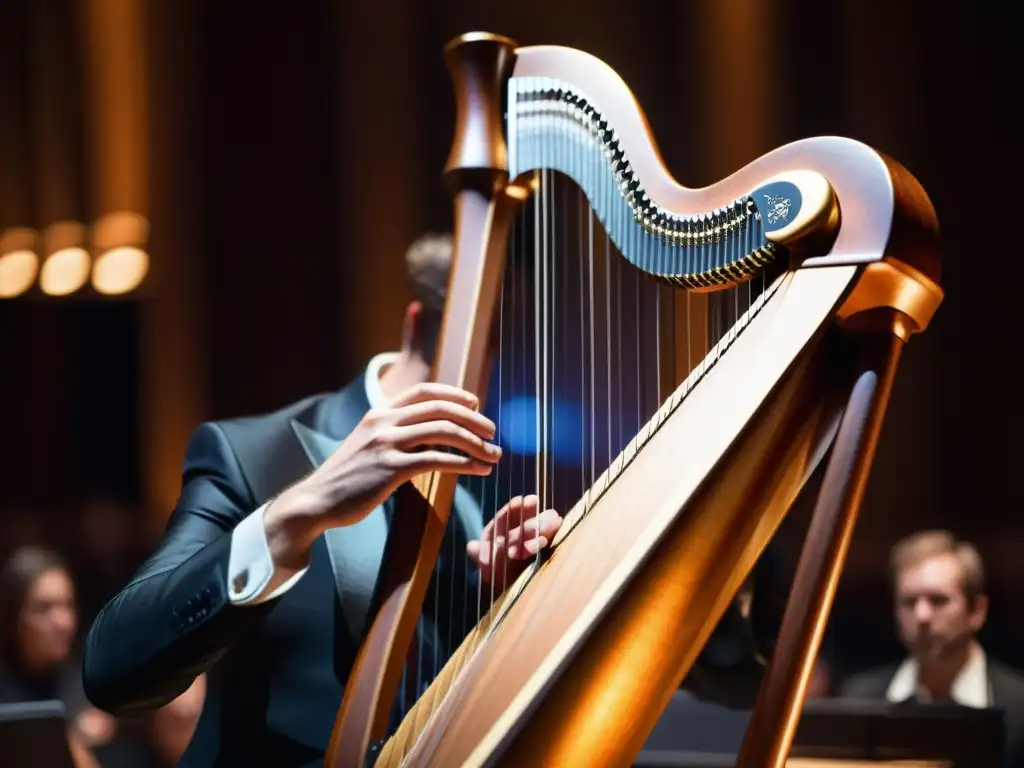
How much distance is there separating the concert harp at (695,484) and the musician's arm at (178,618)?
0.12m

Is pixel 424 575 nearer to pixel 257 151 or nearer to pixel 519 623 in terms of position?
pixel 519 623

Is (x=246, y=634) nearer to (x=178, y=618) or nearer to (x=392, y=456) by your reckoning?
(x=178, y=618)

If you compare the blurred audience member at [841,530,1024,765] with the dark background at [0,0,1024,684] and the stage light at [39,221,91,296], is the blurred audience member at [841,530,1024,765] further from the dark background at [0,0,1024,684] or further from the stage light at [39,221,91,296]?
the stage light at [39,221,91,296]

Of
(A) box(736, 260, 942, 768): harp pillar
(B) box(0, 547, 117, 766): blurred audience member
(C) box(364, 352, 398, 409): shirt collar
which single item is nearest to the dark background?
(B) box(0, 547, 117, 766): blurred audience member

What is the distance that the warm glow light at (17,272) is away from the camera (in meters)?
3.76

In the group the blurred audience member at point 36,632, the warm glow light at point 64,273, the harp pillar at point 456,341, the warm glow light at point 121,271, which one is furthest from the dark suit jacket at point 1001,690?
the warm glow light at point 64,273

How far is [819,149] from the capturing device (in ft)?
3.26

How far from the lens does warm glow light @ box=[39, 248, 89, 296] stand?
3781 mm

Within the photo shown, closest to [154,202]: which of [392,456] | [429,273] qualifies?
[429,273]

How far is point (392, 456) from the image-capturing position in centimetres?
99

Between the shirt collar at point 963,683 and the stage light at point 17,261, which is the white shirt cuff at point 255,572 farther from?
the stage light at point 17,261

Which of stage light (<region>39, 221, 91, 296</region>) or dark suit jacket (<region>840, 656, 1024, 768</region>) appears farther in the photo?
stage light (<region>39, 221, 91, 296</region>)

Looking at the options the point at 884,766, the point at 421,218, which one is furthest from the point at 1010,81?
the point at 884,766

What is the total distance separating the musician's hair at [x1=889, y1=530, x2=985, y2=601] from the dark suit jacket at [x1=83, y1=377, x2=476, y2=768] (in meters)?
1.34
